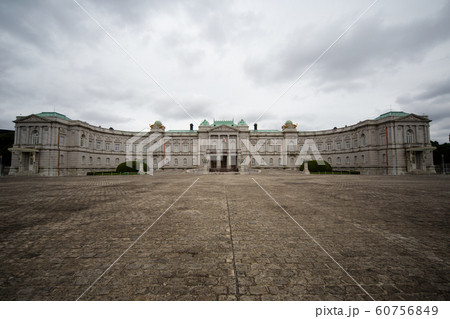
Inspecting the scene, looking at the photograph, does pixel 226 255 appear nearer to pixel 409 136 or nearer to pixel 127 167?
pixel 127 167

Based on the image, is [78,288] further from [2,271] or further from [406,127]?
[406,127]

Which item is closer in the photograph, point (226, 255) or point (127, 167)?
point (226, 255)

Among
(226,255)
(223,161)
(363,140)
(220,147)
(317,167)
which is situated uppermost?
(363,140)

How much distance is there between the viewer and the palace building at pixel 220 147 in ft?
139

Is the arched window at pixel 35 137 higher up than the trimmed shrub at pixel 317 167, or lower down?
higher up

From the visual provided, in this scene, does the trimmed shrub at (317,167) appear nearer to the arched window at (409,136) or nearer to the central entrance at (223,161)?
the arched window at (409,136)

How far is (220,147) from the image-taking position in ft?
192

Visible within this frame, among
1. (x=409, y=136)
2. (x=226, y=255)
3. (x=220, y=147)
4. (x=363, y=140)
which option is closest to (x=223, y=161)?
(x=220, y=147)

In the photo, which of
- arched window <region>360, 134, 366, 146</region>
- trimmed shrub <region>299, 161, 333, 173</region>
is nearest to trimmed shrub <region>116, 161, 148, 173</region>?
trimmed shrub <region>299, 161, 333, 173</region>

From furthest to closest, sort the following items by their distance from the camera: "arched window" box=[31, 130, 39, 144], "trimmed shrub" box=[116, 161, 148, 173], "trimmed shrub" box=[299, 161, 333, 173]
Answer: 1. "arched window" box=[31, 130, 39, 144]
2. "trimmed shrub" box=[116, 161, 148, 173]
3. "trimmed shrub" box=[299, 161, 333, 173]

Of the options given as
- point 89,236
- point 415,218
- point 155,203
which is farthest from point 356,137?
point 89,236

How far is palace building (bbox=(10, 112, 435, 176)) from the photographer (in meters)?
42.3

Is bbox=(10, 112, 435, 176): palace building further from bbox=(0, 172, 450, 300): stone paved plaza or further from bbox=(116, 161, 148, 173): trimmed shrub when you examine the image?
bbox=(0, 172, 450, 300): stone paved plaza

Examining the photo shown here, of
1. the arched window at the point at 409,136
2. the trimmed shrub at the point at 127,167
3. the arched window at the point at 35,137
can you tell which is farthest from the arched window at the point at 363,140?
the arched window at the point at 35,137
